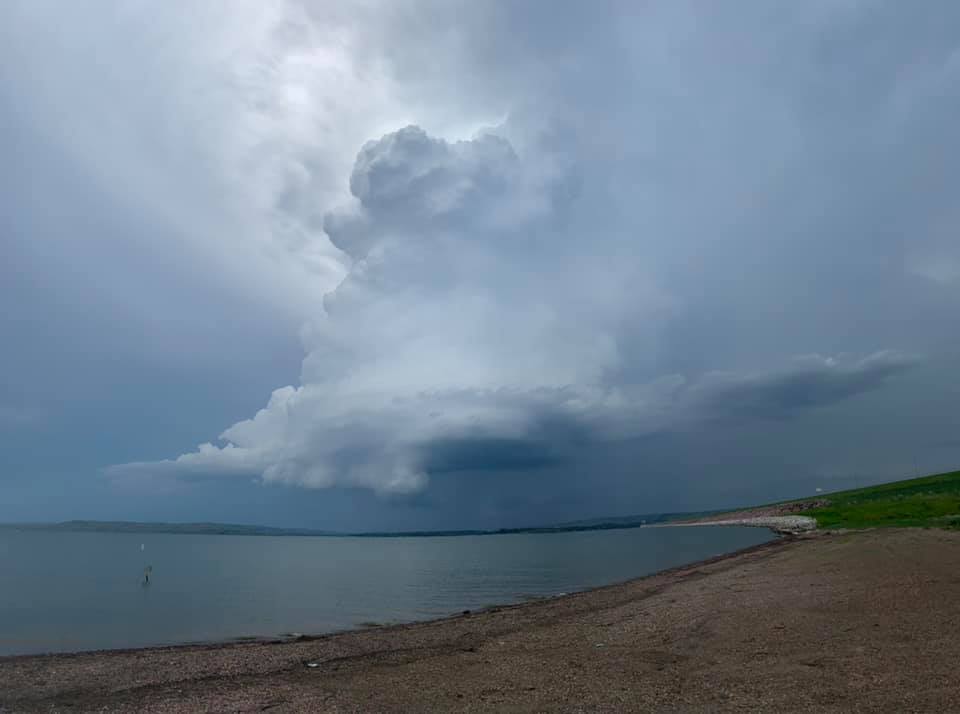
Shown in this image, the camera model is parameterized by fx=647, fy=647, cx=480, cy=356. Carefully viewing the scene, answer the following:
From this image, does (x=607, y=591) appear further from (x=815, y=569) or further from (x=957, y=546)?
(x=957, y=546)

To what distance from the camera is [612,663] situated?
18.5 m

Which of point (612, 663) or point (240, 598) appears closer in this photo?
point (612, 663)

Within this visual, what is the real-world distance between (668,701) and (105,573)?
8789 centimetres

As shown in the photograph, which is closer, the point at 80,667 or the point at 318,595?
the point at 80,667

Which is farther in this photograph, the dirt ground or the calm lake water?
the calm lake water

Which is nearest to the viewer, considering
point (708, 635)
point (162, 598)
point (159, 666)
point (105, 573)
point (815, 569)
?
point (708, 635)

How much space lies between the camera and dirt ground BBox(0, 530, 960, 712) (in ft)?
46.9

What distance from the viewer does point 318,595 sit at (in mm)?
54344

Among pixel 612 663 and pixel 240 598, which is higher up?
pixel 240 598

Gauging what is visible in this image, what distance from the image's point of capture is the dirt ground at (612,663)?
562 inches

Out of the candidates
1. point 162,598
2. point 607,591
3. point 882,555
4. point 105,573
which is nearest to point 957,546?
point 882,555

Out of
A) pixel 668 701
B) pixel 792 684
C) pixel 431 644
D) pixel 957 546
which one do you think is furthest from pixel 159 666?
pixel 957 546

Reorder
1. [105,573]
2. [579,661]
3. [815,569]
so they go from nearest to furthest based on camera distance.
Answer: [579,661] → [815,569] → [105,573]

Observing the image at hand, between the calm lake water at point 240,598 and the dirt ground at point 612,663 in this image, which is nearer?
the dirt ground at point 612,663
